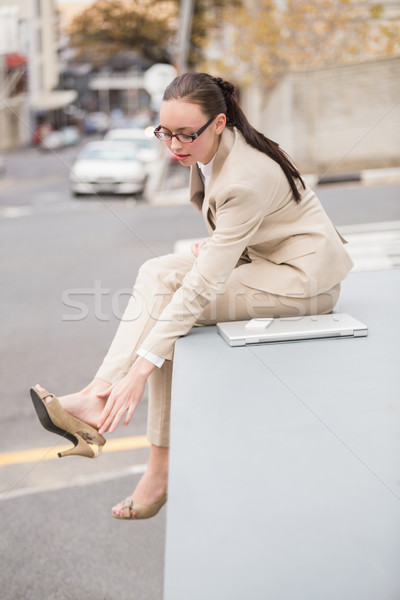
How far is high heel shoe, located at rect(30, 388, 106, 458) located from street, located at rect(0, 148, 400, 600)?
42 cm

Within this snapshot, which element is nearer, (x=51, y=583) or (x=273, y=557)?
(x=273, y=557)

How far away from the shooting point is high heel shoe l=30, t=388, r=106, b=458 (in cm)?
201

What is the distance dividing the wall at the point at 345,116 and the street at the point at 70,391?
4292 mm

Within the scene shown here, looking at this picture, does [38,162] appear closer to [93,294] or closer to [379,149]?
[379,149]

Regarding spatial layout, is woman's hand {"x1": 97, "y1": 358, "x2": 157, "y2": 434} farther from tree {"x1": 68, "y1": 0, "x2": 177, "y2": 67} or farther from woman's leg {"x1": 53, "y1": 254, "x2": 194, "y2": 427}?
tree {"x1": 68, "y1": 0, "x2": 177, "y2": 67}

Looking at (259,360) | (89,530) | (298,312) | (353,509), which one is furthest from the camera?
(89,530)

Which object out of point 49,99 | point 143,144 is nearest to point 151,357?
point 143,144

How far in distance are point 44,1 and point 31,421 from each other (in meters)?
18.5

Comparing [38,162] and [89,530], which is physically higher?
[89,530]

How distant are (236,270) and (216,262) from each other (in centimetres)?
24

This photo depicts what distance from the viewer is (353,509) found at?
45.1 inches

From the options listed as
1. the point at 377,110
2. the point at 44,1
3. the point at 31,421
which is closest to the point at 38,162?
the point at 44,1

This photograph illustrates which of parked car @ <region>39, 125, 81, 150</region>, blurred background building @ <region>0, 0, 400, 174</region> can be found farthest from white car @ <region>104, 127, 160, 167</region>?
parked car @ <region>39, 125, 81, 150</region>

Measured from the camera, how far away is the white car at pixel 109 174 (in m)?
15.3
